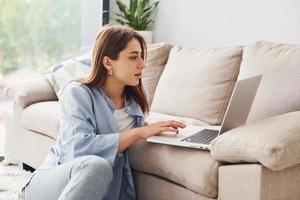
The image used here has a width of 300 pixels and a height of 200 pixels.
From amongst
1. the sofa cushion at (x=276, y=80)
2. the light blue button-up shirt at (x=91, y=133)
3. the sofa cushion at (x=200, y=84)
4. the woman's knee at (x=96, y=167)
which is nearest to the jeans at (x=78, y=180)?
the woman's knee at (x=96, y=167)

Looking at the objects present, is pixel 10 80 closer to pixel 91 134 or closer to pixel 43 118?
pixel 43 118

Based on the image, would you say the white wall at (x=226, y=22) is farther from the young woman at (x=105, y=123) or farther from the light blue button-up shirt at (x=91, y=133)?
the light blue button-up shirt at (x=91, y=133)

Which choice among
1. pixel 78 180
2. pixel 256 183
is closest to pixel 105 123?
pixel 78 180

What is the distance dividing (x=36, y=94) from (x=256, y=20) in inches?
55.6

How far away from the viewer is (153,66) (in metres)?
3.10

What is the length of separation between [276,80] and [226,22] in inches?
42.2

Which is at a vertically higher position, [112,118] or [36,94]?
[112,118]

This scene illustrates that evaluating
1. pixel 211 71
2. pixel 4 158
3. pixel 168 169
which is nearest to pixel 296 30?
pixel 211 71

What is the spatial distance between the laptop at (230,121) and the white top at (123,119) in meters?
0.13

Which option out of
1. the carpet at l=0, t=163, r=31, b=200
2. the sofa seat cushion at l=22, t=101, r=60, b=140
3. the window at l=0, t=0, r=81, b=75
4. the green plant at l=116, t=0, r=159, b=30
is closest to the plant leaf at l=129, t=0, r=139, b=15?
the green plant at l=116, t=0, r=159, b=30

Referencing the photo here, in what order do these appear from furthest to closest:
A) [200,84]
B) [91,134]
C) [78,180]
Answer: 1. [200,84]
2. [91,134]
3. [78,180]

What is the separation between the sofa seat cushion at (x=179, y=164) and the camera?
6.07ft

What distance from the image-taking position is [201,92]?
2.67 m

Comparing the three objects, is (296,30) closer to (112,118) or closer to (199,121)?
(199,121)
